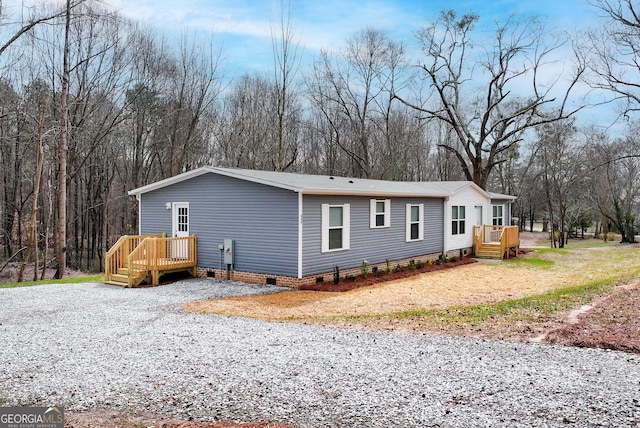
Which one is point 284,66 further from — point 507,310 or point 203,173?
point 507,310

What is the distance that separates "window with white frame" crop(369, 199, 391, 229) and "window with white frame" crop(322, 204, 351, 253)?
1.34m

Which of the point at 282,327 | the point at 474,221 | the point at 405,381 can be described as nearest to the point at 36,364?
the point at 282,327

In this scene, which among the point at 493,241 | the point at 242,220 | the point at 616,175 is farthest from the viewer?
the point at 616,175

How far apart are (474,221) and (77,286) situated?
15.9 meters

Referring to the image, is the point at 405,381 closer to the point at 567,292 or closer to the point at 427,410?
the point at 427,410

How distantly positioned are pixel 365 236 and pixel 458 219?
6.95 m

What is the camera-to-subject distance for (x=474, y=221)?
21172mm

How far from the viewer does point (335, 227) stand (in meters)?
13.3

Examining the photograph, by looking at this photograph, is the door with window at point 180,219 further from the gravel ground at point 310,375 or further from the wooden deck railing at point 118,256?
the gravel ground at point 310,375

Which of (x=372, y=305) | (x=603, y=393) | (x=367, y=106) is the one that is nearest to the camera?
(x=603, y=393)

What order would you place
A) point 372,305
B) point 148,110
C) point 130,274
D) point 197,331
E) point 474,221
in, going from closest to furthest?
point 197,331, point 372,305, point 130,274, point 474,221, point 148,110

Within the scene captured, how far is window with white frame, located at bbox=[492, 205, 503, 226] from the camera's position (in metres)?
23.1

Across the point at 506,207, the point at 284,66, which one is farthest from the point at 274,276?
the point at 284,66

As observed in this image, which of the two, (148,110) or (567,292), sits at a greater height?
(148,110)
